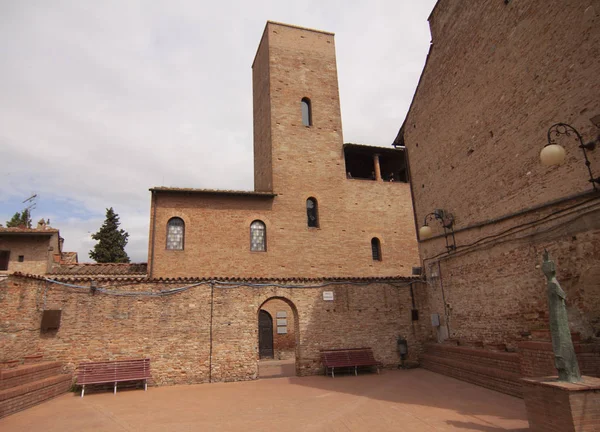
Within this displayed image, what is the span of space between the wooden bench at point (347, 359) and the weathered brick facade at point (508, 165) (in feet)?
8.75

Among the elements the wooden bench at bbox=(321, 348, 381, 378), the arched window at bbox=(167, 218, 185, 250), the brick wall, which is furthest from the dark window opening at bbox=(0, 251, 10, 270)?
the wooden bench at bbox=(321, 348, 381, 378)

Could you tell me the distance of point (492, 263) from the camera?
9984mm

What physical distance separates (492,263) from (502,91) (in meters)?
4.44

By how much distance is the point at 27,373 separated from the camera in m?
8.52

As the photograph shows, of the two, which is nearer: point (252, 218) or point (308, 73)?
point (252, 218)

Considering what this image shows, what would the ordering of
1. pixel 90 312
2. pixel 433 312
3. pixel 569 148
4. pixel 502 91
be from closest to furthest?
pixel 569 148, pixel 502 91, pixel 90 312, pixel 433 312

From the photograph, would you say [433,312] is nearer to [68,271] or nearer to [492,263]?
[492,263]

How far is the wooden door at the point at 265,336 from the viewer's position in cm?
1727

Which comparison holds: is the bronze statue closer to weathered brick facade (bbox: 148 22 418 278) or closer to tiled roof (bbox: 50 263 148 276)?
weathered brick facade (bbox: 148 22 418 278)

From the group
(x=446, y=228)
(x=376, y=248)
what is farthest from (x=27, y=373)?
(x=376, y=248)

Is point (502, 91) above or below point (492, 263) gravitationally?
above

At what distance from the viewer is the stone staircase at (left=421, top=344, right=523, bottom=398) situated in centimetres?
809

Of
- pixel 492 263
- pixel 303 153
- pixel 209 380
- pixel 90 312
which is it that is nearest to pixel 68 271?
pixel 90 312

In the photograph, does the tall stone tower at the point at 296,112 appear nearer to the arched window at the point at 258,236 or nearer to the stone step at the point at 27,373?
the arched window at the point at 258,236
